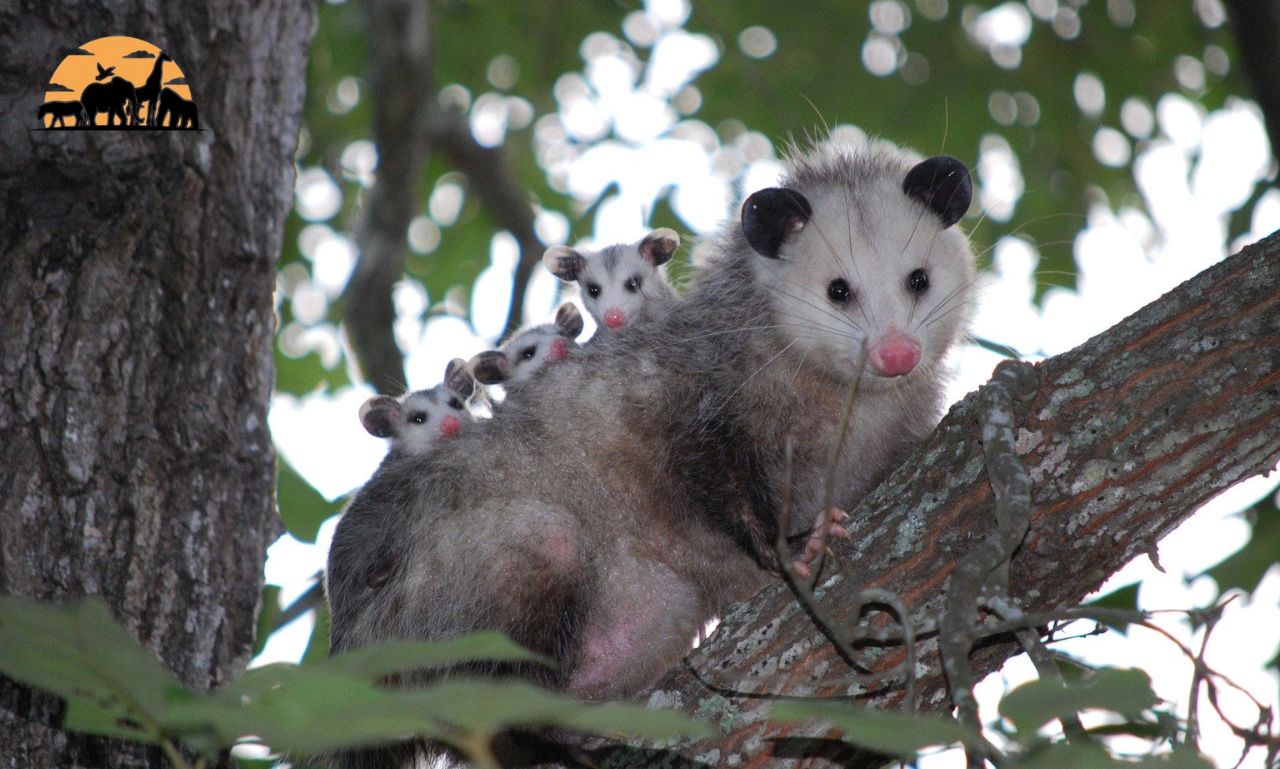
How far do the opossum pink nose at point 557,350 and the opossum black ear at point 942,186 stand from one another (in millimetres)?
797

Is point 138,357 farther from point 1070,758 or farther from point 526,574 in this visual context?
point 1070,758

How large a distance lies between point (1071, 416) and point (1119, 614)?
0.49m

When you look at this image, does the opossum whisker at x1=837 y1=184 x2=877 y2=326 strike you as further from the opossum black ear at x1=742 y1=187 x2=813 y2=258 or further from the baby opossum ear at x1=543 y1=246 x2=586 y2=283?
the baby opossum ear at x1=543 y1=246 x2=586 y2=283

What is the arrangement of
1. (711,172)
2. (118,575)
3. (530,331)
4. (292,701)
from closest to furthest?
(292,701), (118,575), (530,331), (711,172)

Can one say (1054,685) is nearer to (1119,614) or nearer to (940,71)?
(1119,614)

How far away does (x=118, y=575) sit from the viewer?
5.81ft

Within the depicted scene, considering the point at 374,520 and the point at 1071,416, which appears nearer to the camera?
the point at 1071,416

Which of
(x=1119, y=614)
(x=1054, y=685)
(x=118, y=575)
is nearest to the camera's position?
(x=1054, y=685)

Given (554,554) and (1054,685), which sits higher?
(554,554)

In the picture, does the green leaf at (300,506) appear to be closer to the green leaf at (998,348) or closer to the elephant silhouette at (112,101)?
the elephant silhouette at (112,101)

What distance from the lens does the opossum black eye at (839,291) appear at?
7.53 feet

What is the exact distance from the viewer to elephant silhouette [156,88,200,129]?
1994 millimetres

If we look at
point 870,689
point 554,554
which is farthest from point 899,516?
point 554,554

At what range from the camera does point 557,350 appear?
8.45 feet
